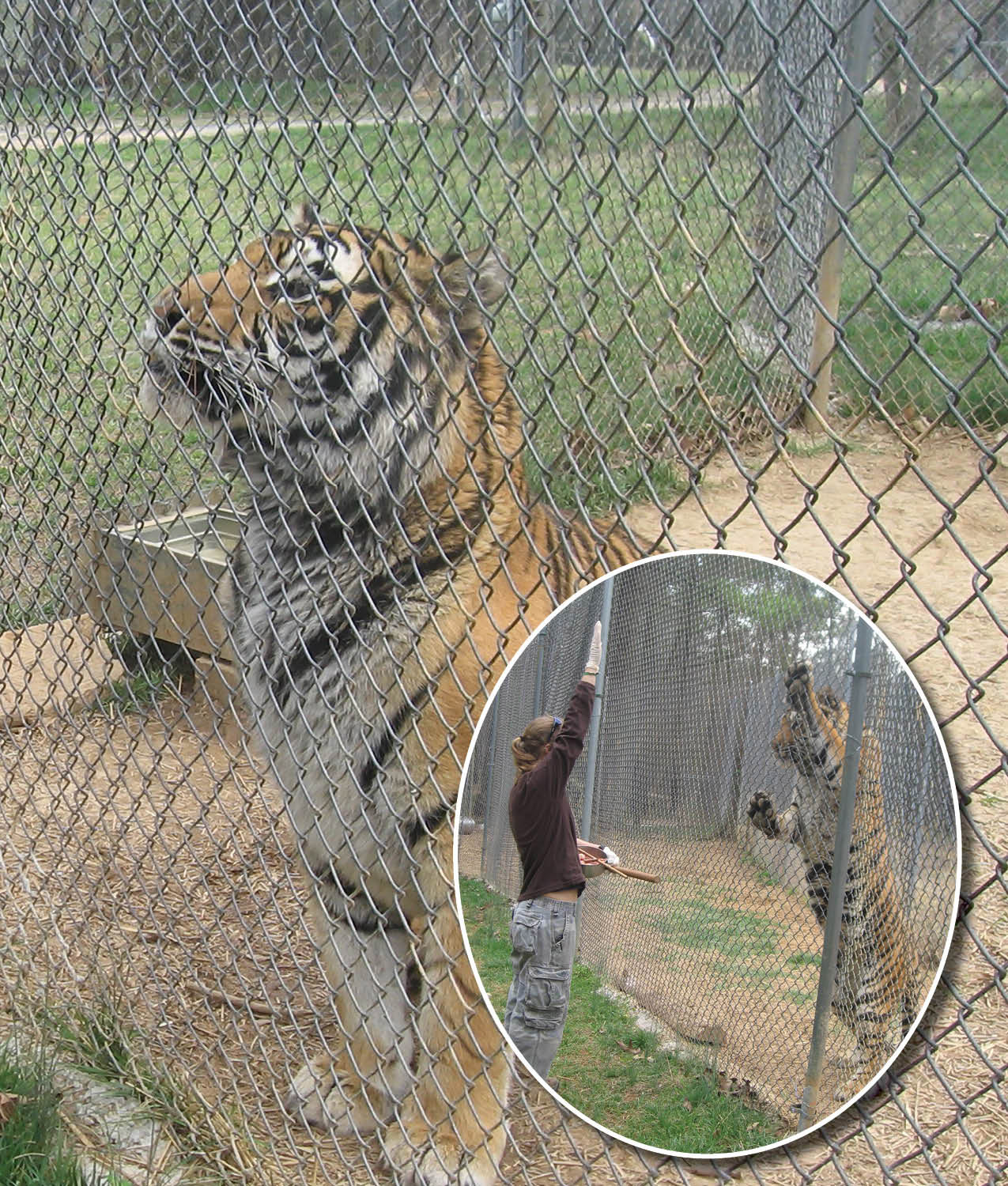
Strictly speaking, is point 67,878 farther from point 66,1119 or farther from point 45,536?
point 45,536

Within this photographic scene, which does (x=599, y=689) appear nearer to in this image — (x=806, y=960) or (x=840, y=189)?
(x=806, y=960)

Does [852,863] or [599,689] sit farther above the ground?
[599,689]

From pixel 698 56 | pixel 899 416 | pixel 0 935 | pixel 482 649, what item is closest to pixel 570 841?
pixel 482 649

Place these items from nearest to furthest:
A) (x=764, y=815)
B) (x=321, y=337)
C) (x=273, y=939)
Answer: (x=764, y=815) < (x=321, y=337) < (x=273, y=939)

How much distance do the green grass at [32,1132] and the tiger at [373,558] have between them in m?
0.52

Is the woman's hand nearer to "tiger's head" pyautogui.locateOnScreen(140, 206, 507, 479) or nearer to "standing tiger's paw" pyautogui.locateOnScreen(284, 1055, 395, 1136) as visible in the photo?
"tiger's head" pyautogui.locateOnScreen(140, 206, 507, 479)

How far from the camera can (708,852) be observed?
202cm

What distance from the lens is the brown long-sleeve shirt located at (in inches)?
72.4

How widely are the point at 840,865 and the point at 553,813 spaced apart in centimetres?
43

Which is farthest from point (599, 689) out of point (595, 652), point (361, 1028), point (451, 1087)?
point (361, 1028)

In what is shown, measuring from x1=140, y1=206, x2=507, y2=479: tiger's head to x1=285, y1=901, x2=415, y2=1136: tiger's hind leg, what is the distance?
1208mm

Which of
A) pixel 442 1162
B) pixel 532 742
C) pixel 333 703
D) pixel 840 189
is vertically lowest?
pixel 442 1162

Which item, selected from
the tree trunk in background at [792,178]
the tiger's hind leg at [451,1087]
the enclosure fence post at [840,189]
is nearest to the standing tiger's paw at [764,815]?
the tiger's hind leg at [451,1087]

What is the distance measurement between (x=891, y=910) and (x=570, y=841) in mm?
500
